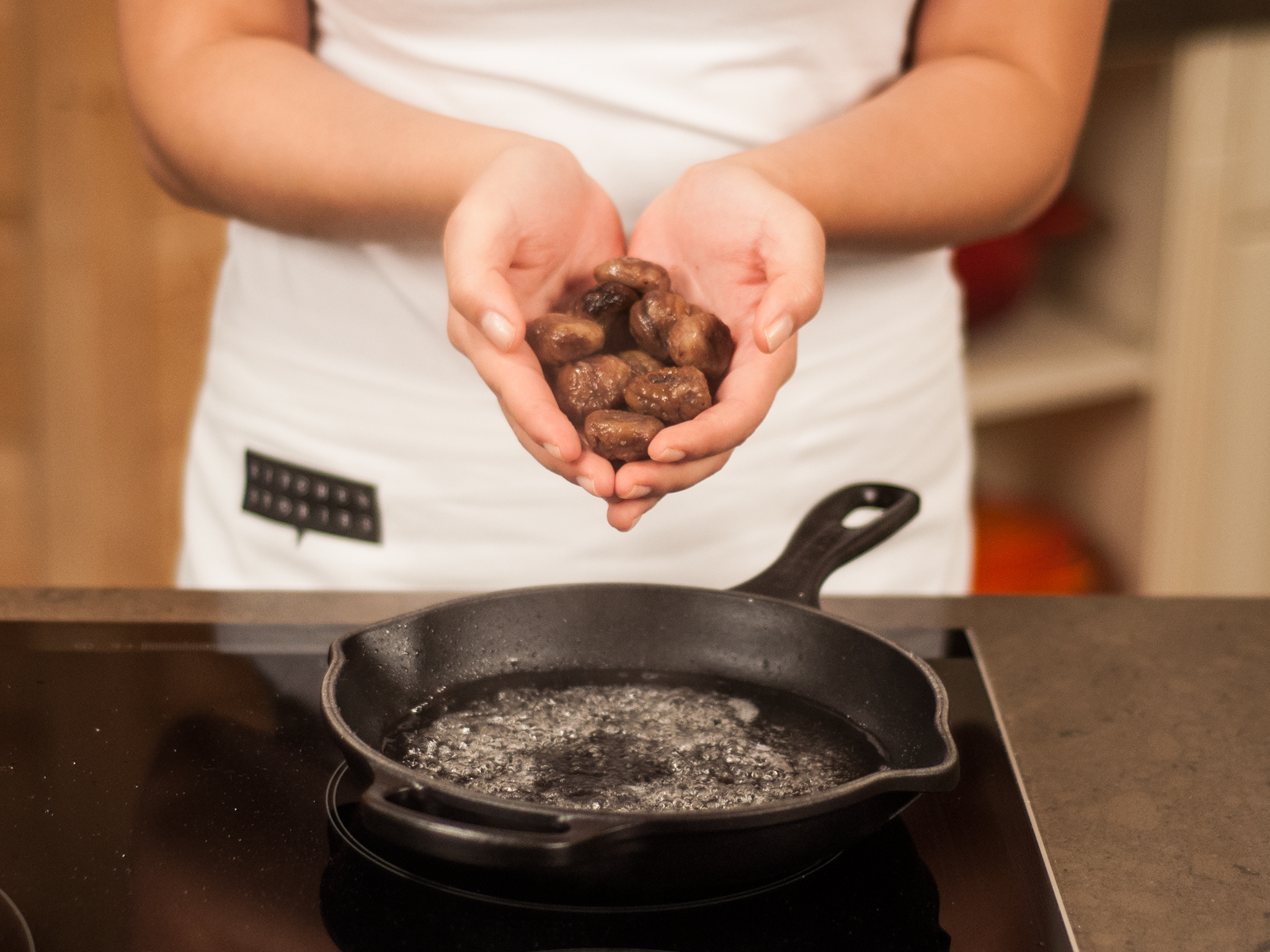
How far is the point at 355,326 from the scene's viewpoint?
95 cm

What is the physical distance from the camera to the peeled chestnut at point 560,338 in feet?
2.39

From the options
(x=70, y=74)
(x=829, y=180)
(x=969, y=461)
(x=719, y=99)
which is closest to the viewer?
(x=829, y=180)

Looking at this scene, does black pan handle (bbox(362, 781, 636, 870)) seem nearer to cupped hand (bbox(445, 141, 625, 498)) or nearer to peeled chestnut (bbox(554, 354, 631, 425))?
cupped hand (bbox(445, 141, 625, 498))

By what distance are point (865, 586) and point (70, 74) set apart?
47.9 inches

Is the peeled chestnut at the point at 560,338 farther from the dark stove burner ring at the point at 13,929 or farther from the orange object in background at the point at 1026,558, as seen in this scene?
the orange object in background at the point at 1026,558

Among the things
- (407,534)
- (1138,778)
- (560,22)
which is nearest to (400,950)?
(1138,778)

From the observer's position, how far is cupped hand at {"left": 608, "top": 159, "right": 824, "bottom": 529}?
0.60 meters

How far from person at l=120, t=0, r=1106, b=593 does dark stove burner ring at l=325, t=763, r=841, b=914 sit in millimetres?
331

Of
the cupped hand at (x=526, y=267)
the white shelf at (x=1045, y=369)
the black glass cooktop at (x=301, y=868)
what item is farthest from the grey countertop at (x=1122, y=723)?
the white shelf at (x=1045, y=369)

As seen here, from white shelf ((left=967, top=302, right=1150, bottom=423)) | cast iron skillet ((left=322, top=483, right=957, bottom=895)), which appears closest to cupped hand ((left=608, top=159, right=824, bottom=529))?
cast iron skillet ((left=322, top=483, right=957, bottom=895))

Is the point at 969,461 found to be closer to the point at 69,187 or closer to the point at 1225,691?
the point at 1225,691

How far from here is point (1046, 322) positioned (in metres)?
1.90

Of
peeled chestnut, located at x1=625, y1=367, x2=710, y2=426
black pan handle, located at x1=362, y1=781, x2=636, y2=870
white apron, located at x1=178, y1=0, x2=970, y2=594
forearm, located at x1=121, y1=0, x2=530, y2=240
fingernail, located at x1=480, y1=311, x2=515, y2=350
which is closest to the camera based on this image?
black pan handle, located at x1=362, y1=781, x2=636, y2=870

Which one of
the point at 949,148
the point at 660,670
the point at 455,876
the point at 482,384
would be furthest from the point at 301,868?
the point at 949,148
